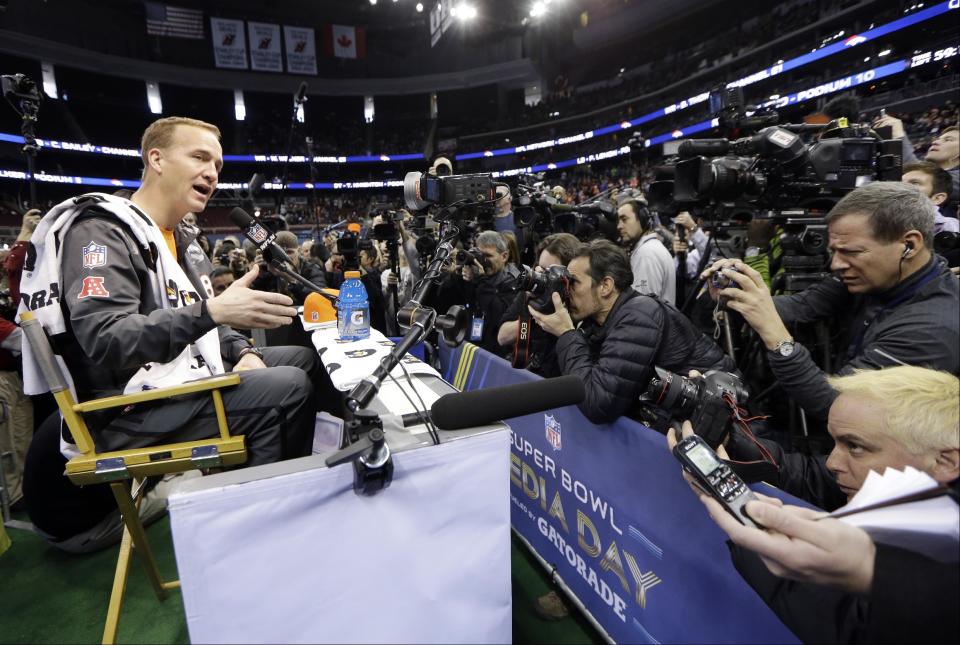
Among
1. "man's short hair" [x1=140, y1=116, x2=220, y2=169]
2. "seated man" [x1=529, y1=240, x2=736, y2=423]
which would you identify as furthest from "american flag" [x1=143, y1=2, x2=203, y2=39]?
"seated man" [x1=529, y1=240, x2=736, y2=423]

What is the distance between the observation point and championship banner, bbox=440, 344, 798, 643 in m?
1.23

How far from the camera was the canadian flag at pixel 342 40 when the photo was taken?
21.5 meters

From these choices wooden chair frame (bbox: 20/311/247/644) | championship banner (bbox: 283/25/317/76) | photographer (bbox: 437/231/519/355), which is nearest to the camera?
wooden chair frame (bbox: 20/311/247/644)

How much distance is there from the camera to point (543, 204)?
3201mm

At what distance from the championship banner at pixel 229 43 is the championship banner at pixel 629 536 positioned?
913 inches

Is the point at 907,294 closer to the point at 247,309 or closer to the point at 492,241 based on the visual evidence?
the point at 247,309

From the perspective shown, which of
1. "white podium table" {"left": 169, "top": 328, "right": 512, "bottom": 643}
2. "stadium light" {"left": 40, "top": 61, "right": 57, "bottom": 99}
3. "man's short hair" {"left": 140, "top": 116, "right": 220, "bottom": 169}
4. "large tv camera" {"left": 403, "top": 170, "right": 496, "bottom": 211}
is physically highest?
"stadium light" {"left": 40, "top": 61, "right": 57, "bottom": 99}

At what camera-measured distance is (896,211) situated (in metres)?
1.44

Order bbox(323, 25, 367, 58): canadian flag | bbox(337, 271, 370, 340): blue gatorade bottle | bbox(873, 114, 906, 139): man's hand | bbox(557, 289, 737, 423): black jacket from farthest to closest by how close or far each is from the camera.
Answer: bbox(323, 25, 367, 58): canadian flag
bbox(337, 271, 370, 340): blue gatorade bottle
bbox(873, 114, 906, 139): man's hand
bbox(557, 289, 737, 423): black jacket

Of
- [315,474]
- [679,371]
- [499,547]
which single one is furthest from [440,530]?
[679,371]

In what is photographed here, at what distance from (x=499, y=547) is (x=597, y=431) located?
2.63 feet

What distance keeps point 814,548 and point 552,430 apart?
4.32ft

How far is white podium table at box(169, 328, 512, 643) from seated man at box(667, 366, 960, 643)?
495 millimetres

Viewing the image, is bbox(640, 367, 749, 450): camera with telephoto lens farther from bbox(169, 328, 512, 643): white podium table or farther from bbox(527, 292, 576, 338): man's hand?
bbox(527, 292, 576, 338): man's hand
